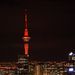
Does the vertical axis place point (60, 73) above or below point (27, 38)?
below

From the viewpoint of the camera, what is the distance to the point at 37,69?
45406mm

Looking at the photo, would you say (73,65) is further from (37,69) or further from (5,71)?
(5,71)

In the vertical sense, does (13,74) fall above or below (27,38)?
below

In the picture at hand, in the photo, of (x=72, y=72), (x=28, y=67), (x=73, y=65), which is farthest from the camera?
(x=28, y=67)

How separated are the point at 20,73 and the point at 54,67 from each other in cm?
448

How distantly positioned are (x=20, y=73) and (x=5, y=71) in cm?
194

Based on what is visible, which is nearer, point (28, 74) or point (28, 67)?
point (28, 74)

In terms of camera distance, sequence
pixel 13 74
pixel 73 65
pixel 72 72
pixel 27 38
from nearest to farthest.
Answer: pixel 72 72 → pixel 73 65 → pixel 13 74 → pixel 27 38

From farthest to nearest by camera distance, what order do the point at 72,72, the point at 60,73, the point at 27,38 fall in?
the point at 27,38 < the point at 60,73 < the point at 72,72

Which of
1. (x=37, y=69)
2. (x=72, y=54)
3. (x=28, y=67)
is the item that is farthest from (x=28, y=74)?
(x=72, y=54)

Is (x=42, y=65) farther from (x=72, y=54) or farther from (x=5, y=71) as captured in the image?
(x=72, y=54)

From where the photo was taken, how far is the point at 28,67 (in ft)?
161

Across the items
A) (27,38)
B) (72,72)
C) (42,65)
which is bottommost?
(72,72)

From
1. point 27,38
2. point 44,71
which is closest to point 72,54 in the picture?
point 44,71
